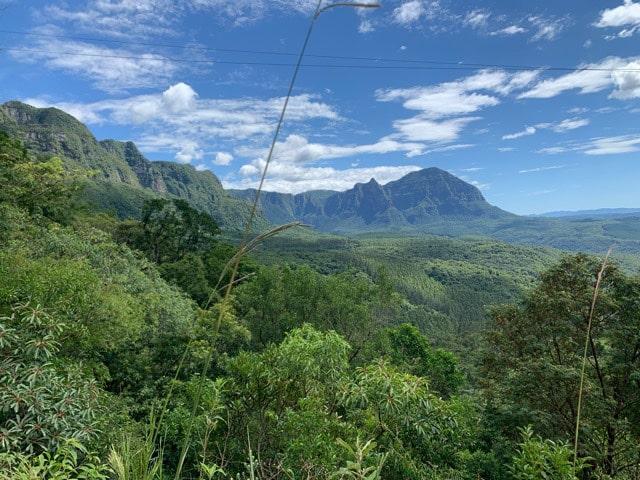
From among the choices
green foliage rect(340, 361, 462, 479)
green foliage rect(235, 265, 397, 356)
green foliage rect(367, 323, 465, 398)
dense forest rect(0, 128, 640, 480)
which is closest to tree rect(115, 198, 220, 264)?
dense forest rect(0, 128, 640, 480)

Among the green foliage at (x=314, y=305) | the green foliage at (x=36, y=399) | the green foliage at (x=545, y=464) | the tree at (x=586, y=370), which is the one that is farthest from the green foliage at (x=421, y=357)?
the green foliage at (x=545, y=464)

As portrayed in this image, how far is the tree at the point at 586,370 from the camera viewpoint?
20.9 feet

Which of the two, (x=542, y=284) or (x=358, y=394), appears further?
(x=542, y=284)

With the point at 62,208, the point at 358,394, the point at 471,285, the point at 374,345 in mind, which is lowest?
the point at 471,285

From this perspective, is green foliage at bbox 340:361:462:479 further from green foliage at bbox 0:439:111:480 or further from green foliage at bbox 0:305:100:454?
green foliage at bbox 0:305:100:454

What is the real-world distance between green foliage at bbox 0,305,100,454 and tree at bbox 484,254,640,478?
711cm

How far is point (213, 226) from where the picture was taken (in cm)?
4047

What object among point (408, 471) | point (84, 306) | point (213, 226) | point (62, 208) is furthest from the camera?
point (213, 226)

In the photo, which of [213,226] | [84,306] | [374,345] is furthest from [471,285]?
[84,306]

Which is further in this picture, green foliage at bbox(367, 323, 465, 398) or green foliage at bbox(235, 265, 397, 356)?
green foliage at bbox(235, 265, 397, 356)

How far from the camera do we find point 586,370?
7527 millimetres

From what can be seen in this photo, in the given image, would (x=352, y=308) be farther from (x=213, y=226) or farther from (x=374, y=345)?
(x=213, y=226)

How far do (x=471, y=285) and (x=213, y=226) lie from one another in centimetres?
11673

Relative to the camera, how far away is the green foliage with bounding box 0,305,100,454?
412 centimetres
